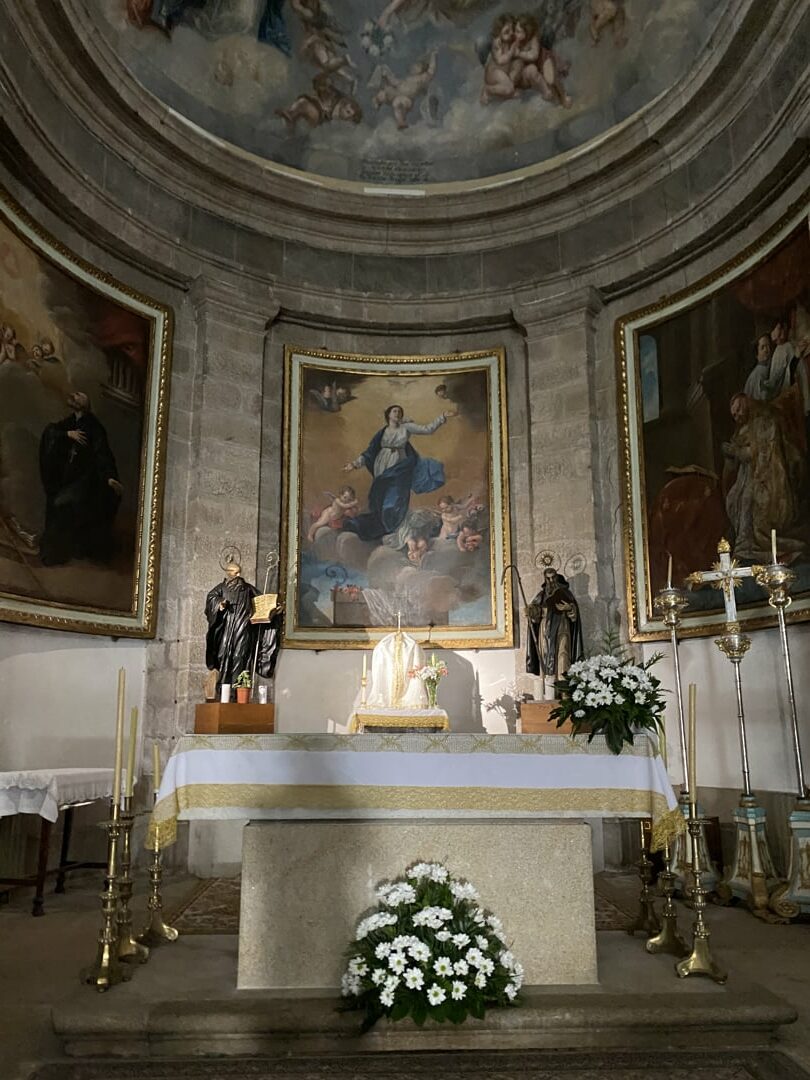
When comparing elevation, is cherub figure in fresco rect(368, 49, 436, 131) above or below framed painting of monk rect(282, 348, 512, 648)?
above

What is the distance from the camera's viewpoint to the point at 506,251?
11578 mm

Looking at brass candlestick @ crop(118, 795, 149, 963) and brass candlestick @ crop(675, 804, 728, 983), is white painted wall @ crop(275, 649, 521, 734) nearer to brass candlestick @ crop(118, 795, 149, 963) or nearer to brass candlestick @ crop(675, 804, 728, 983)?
brass candlestick @ crop(118, 795, 149, 963)

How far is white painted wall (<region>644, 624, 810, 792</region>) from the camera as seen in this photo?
314 inches

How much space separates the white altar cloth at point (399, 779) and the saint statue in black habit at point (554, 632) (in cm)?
362

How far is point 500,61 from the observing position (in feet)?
38.7

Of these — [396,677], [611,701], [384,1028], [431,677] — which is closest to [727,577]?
[611,701]

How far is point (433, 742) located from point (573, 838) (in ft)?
3.18

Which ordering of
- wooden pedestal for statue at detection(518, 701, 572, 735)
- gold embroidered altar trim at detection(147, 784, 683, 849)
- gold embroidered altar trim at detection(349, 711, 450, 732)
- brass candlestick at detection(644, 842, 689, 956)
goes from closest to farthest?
gold embroidered altar trim at detection(147, 784, 683, 849) < brass candlestick at detection(644, 842, 689, 956) < wooden pedestal for statue at detection(518, 701, 572, 735) < gold embroidered altar trim at detection(349, 711, 450, 732)

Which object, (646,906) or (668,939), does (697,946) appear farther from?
(646,906)

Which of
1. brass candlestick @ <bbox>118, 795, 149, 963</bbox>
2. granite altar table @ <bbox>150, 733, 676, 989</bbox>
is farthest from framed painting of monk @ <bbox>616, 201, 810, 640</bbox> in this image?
brass candlestick @ <bbox>118, 795, 149, 963</bbox>

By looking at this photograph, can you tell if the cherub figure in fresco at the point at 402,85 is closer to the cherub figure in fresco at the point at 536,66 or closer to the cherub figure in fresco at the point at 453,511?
the cherub figure in fresco at the point at 536,66

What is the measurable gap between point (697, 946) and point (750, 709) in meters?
4.18

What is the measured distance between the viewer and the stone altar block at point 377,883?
4.56m

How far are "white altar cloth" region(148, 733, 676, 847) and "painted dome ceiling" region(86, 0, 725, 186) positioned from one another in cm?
880
